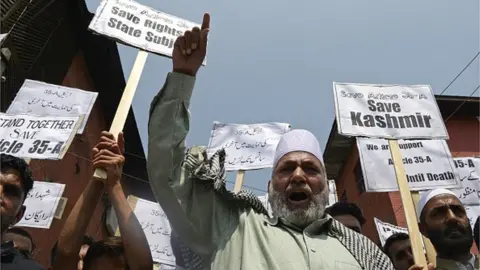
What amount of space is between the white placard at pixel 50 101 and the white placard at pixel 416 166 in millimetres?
3157

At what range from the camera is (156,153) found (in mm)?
2004

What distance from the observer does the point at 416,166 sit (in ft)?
16.9

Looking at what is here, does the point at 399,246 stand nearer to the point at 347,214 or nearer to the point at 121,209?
the point at 347,214

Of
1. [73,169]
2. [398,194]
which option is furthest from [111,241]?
[398,194]

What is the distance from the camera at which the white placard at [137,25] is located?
434cm

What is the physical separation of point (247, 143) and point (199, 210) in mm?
3898

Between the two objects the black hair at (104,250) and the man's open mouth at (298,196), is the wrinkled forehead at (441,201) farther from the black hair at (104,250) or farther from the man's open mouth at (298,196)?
the black hair at (104,250)

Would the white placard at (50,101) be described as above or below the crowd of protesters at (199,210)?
above

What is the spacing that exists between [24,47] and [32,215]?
515cm

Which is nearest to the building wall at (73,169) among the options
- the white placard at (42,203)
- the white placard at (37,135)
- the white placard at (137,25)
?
the white placard at (42,203)

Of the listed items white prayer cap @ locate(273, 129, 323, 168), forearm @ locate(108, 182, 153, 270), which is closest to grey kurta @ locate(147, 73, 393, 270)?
forearm @ locate(108, 182, 153, 270)

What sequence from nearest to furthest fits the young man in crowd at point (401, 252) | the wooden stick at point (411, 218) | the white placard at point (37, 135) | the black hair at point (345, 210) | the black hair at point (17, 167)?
the black hair at point (17, 167) < the wooden stick at point (411, 218) < the young man in crowd at point (401, 252) < the black hair at point (345, 210) < the white placard at point (37, 135)

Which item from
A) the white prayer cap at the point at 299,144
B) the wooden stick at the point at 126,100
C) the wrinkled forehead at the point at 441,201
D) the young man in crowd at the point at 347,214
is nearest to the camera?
the white prayer cap at the point at 299,144

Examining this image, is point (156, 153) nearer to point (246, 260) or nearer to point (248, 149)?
point (246, 260)
